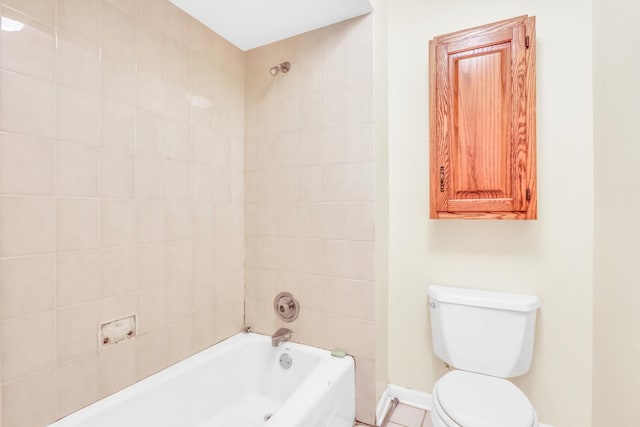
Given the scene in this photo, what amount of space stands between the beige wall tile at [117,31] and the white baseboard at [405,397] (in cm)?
208

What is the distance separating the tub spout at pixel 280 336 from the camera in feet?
5.46

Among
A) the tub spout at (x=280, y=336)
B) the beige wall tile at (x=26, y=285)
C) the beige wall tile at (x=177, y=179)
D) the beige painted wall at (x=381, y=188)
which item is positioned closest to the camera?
the beige wall tile at (x=26, y=285)

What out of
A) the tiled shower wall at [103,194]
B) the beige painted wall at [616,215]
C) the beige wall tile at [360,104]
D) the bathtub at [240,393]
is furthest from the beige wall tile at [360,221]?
the beige painted wall at [616,215]

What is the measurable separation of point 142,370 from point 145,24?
1.53 metres

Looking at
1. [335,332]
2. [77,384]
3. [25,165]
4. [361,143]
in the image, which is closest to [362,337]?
[335,332]

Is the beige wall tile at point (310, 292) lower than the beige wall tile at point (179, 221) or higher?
lower

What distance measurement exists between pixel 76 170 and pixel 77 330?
590mm

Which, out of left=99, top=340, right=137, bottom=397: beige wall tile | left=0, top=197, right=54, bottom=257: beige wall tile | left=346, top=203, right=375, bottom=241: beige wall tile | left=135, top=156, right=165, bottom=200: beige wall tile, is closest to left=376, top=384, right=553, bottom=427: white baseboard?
left=346, top=203, right=375, bottom=241: beige wall tile

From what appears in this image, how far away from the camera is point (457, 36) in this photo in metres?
1.48

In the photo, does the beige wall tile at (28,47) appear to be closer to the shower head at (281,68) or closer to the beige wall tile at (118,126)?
the beige wall tile at (118,126)

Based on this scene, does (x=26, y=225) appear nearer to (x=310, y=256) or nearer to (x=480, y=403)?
(x=310, y=256)

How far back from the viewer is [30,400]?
996 millimetres

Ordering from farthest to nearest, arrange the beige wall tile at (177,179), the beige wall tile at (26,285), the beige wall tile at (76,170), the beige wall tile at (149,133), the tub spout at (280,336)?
the tub spout at (280,336) → the beige wall tile at (177,179) → the beige wall tile at (149,133) → the beige wall tile at (76,170) → the beige wall tile at (26,285)

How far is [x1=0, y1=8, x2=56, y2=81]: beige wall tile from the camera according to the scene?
95 cm
